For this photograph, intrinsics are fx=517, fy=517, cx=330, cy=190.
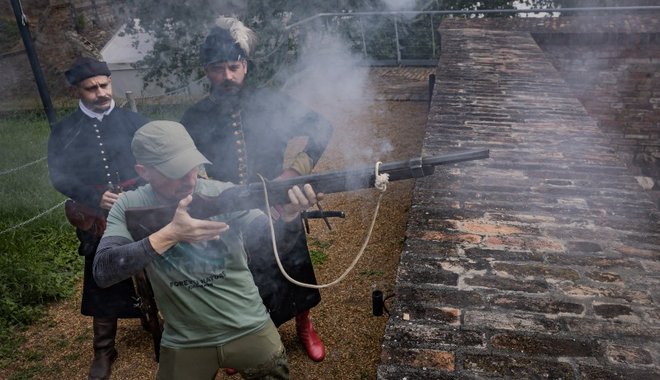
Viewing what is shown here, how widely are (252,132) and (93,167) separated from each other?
1149mm

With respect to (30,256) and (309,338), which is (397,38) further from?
(309,338)

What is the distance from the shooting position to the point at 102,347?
380 cm

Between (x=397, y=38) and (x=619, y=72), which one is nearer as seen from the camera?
(x=619, y=72)

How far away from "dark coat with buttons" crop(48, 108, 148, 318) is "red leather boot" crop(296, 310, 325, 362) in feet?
3.89

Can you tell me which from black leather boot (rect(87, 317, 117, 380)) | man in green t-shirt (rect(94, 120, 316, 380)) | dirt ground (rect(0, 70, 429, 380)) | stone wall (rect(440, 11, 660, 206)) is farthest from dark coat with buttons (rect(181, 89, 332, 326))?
stone wall (rect(440, 11, 660, 206))

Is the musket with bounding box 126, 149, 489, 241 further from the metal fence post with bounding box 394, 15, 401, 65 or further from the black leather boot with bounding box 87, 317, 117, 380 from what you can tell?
the metal fence post with bounding box 394, 15, 401, 65

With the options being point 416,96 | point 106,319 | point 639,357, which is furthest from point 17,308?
point 416,96

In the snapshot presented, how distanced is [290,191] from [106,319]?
2.12 metres

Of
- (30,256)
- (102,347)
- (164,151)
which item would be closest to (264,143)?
(164,151)

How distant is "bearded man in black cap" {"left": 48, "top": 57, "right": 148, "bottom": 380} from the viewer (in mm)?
3477

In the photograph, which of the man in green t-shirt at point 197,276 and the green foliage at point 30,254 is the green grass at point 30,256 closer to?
the green foliage at point 30,254

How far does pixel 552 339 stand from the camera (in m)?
2.01

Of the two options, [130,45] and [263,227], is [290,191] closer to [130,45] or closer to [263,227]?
[263,227]

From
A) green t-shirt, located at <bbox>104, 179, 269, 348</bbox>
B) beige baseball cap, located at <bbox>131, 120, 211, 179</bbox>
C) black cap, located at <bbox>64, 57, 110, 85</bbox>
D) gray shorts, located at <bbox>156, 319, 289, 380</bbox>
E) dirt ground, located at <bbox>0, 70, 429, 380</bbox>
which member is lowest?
dirt ground, located at <bbox>0, 70, 429, 380</bbox>
